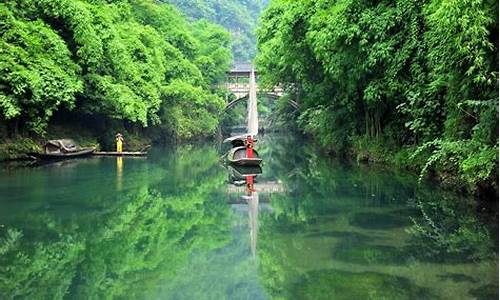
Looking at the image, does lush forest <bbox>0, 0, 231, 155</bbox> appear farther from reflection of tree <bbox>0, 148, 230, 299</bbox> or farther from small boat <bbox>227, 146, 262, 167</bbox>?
reflection of tree <bbox>0, 148, 230, 299</bbox>

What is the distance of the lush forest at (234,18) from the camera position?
3329 inches

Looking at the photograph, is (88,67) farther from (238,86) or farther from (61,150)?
(238,86)

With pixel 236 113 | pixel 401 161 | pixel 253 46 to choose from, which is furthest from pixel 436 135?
pixel 253 46

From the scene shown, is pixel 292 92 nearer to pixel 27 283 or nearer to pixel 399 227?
pixel 399 227

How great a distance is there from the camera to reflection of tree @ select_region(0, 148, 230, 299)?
7211 millimetres

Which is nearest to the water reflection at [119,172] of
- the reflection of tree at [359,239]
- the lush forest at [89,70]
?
the lush forest at [89,70]

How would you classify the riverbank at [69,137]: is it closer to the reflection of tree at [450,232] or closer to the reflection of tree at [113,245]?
the reflection of tree at [113,245]

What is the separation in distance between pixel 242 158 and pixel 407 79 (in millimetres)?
8030

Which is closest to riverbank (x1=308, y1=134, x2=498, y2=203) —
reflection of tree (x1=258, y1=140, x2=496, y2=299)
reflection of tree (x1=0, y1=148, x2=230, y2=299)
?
reflection of tree (x1=258, y1=140, x2=496, y2=299)

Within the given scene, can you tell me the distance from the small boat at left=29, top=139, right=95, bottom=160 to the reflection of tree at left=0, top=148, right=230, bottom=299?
1034 centimetres

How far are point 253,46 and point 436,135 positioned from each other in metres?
84.8

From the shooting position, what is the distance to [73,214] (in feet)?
38.5

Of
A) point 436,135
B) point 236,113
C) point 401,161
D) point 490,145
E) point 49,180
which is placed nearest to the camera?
point 490,145

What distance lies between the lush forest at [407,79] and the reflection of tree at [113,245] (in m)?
4.48
